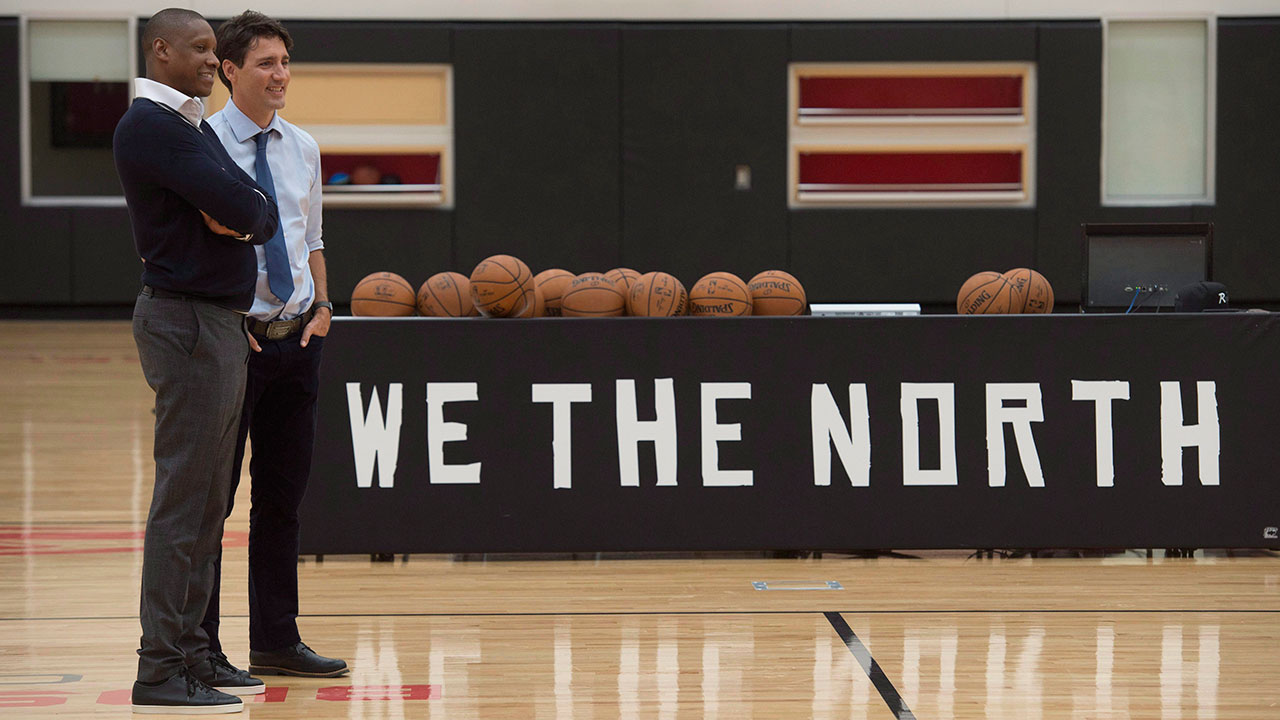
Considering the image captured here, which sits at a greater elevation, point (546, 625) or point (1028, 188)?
point (1028, 188)

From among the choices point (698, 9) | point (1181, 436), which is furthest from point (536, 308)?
point (698, 9)

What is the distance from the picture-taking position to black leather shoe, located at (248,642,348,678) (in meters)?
3.72

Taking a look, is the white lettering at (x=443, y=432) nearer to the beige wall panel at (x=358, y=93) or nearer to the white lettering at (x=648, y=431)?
the white lettering at (x=648, y=431)

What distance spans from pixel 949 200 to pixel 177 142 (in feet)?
42.8

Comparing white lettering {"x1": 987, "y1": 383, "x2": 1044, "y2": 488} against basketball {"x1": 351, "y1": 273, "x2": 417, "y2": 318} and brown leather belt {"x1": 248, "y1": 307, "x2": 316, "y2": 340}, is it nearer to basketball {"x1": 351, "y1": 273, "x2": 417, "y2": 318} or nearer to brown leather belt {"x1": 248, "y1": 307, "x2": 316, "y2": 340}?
basketball {"x1": 351, "y1": 273, "x2": 417, "y2": 318}

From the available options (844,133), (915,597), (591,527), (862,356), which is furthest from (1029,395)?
(844,133)

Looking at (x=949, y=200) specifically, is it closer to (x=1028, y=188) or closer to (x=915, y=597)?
(x=1028, y=188)

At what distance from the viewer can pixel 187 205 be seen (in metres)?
3.17

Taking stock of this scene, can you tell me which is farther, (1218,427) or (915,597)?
(1218,427)

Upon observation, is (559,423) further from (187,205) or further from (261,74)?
(187,205)

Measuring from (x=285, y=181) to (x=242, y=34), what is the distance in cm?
42

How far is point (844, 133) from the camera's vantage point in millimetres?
15070

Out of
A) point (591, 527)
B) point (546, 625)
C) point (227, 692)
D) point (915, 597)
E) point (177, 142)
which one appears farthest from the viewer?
point (591, 527)

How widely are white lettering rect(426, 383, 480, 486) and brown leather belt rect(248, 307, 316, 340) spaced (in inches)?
55.6
